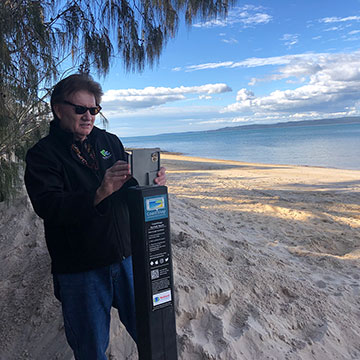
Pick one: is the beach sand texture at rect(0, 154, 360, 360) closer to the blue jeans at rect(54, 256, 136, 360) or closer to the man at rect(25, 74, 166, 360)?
the blue jeans at rect(54, 256, 136, 360)

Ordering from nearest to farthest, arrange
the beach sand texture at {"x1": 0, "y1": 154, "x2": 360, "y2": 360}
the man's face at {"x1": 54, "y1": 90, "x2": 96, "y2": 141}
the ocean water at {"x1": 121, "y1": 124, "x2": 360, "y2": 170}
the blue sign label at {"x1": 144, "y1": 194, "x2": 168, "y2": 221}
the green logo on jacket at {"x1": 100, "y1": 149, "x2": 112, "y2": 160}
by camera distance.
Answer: the blue sign label at {"x1": 144, "y1": 194, "x2": 168, "y2": 221}
the man's face at {"x1": 54, "y1": 90, "x2": 96, "y2": 141}
the green logo on jacket at {"x1": 100, "y1": 149, "x2": 112, "y2": 160}
the beach sand texture at {"x1": 0, "y1": 154, "x2": 360, "y2": 360}
the ocean water at {"x1": 121, "y1": 124, "x2": 360, "y2": 170}

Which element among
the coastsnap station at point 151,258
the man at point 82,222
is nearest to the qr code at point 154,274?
the coastsnap station at point 151,258

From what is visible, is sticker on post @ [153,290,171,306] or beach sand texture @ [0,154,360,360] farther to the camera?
beach sand texture @ [0,154,360,360]

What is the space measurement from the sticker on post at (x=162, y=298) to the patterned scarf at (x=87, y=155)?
2.18ft

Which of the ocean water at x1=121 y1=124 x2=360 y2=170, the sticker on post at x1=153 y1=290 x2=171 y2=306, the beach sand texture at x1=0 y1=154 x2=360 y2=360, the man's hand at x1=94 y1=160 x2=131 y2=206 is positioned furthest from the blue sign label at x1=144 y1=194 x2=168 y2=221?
the ocean water at x1=121 y1=124 x2=360 y2=170

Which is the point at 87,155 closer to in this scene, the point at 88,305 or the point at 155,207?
the point at 155,207

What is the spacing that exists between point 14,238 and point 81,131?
2660mm

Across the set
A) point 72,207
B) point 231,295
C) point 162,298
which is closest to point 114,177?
point 72,207

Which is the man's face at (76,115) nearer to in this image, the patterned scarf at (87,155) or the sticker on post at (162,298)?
the patterned scarf at (87,155)

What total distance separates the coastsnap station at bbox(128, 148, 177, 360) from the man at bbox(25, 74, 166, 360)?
9 centimetres

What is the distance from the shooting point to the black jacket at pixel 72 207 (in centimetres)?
144

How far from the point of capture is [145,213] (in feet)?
4.92

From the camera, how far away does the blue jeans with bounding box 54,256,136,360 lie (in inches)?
64.0

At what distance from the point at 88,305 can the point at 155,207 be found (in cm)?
57
